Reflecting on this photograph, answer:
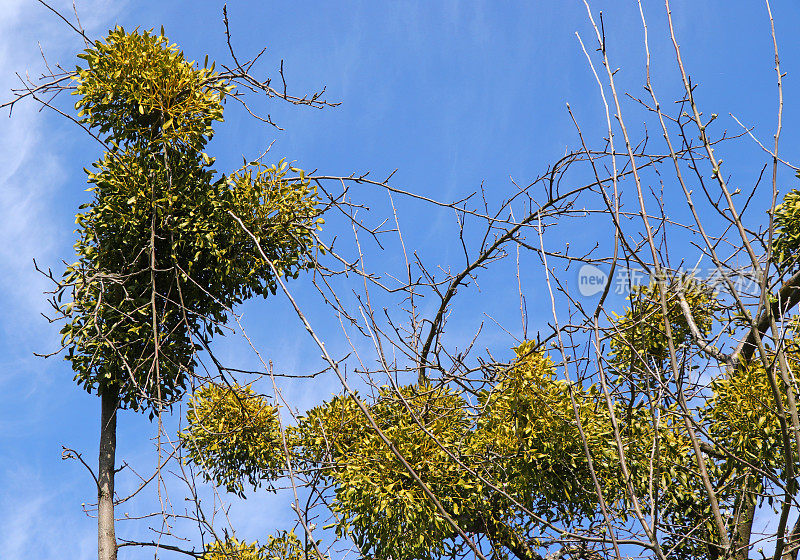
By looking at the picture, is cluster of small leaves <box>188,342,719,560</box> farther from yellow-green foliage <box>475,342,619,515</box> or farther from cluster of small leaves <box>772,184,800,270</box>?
cluster of small leaves <box>772,184,800,270</box>

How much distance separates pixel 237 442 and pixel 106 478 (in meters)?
1.13

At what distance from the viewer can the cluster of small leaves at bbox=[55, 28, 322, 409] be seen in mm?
4328

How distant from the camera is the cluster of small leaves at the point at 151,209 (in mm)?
4328

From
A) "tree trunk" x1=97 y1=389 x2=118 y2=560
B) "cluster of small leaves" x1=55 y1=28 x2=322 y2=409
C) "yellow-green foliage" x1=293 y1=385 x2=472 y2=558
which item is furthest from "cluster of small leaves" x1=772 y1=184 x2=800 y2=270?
"tree trunk" x1=97 y1=389 x2=118 y2=560

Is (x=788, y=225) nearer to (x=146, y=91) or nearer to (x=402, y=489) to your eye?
(x=402, y=489)

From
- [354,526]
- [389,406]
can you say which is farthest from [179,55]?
[354,526]

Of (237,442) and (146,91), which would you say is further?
(237,442)

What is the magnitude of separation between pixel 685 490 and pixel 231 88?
4071mm

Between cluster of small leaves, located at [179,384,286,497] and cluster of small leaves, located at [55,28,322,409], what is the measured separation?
0.66 m

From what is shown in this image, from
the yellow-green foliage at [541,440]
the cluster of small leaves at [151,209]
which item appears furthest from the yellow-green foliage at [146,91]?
the yellow-green foliage at [541,440]

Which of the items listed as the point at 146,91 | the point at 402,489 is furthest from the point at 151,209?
the point at 402,489

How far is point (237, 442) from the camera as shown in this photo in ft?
17.2

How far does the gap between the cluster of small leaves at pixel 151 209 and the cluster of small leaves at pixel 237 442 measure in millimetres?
661

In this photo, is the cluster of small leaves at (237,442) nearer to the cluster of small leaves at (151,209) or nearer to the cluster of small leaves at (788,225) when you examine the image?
the cluster of small leaves at (151,209)
